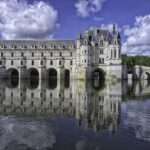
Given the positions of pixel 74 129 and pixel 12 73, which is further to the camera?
pixel 12 73

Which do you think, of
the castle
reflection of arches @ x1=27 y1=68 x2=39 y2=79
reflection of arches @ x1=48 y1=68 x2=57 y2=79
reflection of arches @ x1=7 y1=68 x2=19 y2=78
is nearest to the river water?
the castle

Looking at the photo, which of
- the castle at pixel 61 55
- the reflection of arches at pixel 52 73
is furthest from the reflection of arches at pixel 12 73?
the reflection of arches at pixel 52 73

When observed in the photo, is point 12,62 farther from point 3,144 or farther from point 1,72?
point 3,144

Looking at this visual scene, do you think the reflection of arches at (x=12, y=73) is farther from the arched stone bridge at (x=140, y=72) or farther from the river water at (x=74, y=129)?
the river water at (x=74, y=129)

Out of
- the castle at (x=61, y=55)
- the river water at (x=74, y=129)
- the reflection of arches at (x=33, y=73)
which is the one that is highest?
the castle at (x=61, y=55)

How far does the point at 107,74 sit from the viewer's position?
72.5 m

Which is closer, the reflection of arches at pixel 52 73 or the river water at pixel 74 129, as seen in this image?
the river water at pixel 74 129

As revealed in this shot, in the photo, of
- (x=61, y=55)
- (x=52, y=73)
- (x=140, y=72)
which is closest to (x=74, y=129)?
(x=61, y=55)

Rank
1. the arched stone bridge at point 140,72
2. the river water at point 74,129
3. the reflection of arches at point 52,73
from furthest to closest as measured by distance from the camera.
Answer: the reflection of arches at point 52,73, the arched stone bridge at point 140,72, the river water at point 74,129

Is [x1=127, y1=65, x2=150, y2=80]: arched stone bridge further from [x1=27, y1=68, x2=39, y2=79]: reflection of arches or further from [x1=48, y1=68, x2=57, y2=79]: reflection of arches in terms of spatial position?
[x1=27, y1=68, x2=39, y2=79]: reflection of arches

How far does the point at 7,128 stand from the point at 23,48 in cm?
6838

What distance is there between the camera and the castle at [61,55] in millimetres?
74188

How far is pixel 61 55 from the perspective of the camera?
82188 millimetres

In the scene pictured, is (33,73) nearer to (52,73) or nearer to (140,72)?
(52,73)
